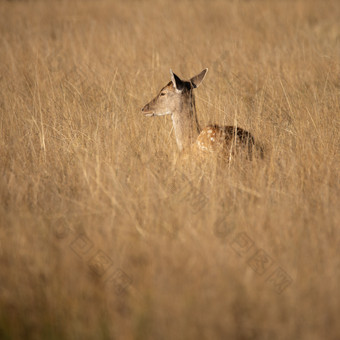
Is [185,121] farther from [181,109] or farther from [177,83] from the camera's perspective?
[177,83]

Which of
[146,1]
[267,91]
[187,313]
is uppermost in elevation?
[146,1]

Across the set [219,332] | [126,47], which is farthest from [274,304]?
[126,47]

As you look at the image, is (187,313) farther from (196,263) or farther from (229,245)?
(229,245)

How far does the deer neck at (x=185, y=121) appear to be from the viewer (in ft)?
15.9

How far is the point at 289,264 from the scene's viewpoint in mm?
2514

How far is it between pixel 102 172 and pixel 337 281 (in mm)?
1960

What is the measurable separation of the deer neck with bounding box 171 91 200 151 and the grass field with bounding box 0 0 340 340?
14 cm

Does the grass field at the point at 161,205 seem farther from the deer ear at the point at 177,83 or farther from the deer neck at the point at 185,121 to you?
the deer ear at the point at 177,83

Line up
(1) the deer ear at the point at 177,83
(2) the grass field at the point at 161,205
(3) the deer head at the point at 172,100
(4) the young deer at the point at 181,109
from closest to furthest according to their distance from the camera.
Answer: (2) the grass field at the point at 161,205 < (1) the deer ear at the point at 177,83 < (4) the young deer at the point at 181,109 < (3) the deer head at the point at 172,100

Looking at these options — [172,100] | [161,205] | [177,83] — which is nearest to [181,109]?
[172,100]

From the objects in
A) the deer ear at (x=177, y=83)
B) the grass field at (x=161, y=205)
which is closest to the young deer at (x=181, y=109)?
the deer ear at (x=177, y=83)

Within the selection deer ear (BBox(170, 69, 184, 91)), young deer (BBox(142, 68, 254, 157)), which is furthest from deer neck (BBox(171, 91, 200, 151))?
deer ear (BBox(170, 69, 184, 91))

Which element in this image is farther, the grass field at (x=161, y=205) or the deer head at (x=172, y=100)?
the deer head at (x=172, y=100)

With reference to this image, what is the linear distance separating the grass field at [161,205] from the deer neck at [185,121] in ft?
0.46
